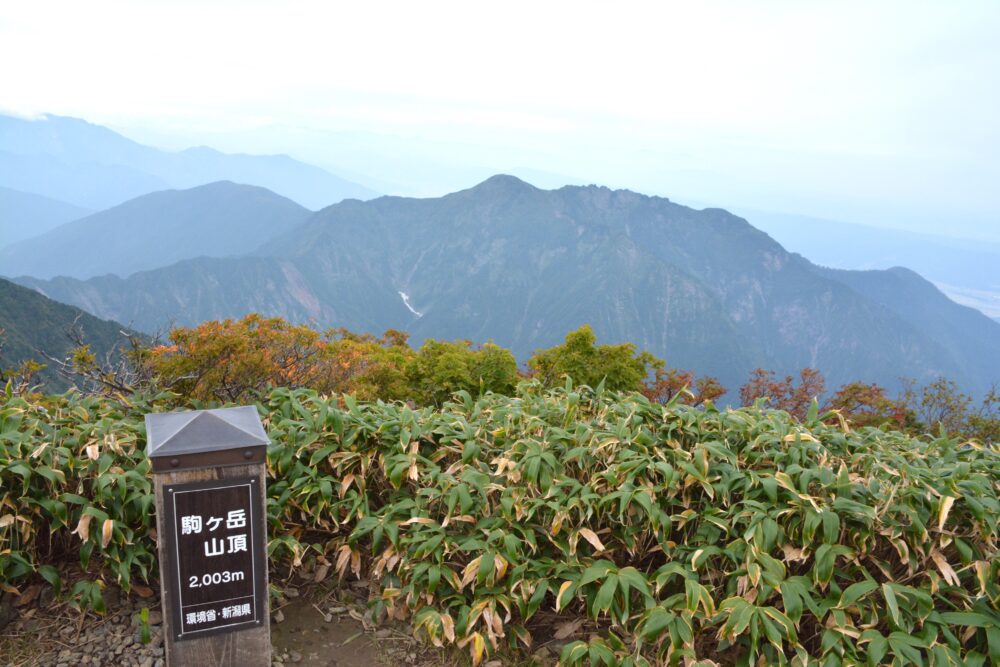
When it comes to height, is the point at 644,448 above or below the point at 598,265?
above

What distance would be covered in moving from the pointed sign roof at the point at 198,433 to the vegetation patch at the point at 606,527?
822 mm

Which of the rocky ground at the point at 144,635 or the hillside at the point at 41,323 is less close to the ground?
the rocky ground at the point at 144,635

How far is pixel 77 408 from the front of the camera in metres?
4.35

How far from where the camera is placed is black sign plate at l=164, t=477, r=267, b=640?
3131mm

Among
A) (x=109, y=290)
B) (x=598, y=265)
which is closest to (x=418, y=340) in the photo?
(x=598, y=265)

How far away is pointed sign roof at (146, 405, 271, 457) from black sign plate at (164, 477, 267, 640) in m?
0.19

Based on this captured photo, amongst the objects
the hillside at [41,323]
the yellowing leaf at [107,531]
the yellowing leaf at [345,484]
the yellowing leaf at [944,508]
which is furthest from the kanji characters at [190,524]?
the hillside at [41,323]

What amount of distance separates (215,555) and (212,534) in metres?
0.12

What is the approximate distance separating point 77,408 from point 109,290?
17228 cm

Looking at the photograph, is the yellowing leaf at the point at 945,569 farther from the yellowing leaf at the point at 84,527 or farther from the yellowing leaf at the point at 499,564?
the yellowing leaf at the point at 84,527

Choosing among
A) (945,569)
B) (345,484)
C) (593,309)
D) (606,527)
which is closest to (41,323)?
(345,484)

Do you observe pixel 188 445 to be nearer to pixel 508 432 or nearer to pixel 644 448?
pixel 508 432

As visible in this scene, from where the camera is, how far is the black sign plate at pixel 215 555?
10.3ft

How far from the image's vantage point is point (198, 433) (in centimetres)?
308
